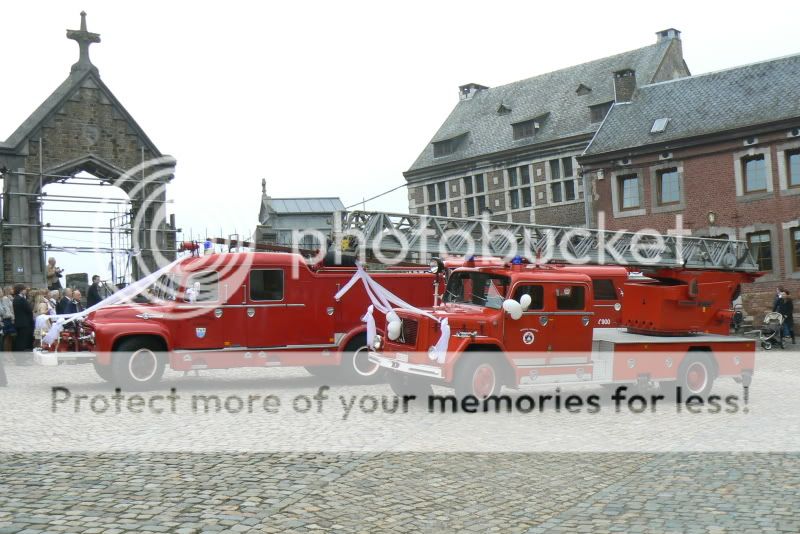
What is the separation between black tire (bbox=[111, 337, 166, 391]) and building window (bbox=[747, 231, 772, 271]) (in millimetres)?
24347

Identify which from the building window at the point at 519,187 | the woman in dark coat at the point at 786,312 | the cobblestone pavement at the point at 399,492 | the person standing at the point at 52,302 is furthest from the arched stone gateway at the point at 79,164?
the cobblestone pavement at the point at 399,492

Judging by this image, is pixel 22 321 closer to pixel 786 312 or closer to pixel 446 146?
pixel 786 312

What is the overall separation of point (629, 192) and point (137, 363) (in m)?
26.0

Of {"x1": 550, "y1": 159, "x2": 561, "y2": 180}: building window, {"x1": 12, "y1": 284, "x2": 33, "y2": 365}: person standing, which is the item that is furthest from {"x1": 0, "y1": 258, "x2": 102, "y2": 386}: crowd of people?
{"x1": 550, "y1": 159, "x2": 561, "y2": 180}: building window

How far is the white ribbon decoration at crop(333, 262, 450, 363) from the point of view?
11.8m

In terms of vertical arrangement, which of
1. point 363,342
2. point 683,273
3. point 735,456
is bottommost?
point 735,456

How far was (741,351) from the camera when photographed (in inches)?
536

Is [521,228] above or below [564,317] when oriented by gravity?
above

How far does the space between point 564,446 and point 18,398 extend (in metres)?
8.54

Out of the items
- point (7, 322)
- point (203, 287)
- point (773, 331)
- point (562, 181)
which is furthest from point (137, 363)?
point (562, 181)

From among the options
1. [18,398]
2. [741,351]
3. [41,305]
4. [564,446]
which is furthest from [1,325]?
[741,351]

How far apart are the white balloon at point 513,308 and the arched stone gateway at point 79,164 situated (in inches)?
832

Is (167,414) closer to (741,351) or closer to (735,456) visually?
(735,456)

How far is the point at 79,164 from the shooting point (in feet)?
101
